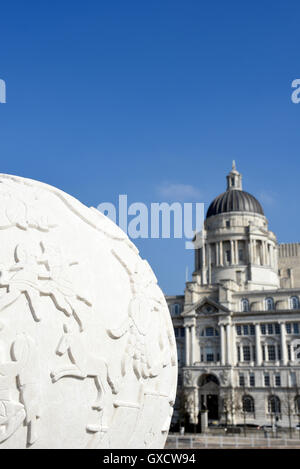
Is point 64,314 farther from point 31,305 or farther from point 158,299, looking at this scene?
point 158,299

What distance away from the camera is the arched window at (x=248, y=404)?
63581 mm

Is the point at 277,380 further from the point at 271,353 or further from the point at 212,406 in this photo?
the point at 212,406

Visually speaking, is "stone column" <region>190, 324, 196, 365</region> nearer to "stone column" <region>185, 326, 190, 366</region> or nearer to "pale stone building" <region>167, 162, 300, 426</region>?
"pale stone building" <region>167, 162, 300, 426</region>

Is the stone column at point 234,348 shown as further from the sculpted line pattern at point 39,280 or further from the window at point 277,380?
the sculpted line pattern at point 39,280


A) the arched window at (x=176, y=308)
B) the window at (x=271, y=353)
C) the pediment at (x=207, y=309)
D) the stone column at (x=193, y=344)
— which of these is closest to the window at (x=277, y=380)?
the window at (x=271, y=353)

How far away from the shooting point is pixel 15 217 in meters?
7.57

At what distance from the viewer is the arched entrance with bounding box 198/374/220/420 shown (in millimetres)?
65375

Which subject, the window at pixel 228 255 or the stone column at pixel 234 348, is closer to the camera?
the stone column at pixel 234 348

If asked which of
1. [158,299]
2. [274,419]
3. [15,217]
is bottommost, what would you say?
[274,419]

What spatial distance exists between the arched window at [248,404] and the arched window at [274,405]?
2.01 m

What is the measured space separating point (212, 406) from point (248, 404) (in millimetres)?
4315

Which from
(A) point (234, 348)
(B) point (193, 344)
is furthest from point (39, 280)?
(B) point (193, 344)
